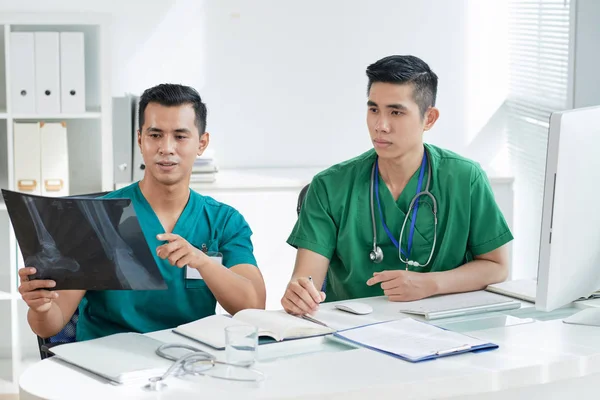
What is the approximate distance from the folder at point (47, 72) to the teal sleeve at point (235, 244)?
4.67ft

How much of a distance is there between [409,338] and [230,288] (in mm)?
520

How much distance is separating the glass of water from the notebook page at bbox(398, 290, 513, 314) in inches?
20.6

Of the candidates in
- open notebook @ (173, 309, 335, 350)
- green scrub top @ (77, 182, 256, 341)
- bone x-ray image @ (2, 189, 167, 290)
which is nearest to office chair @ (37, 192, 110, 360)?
green scrub top @ (77, 182, 256, 341)

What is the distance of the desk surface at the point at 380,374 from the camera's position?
4.83ft

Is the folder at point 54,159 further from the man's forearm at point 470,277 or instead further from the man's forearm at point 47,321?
the man's forearm at point 470,277

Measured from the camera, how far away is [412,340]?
1.74 m

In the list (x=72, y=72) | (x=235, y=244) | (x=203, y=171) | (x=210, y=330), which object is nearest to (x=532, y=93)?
(x=203, y=171)

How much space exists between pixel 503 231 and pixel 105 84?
5.82 ft

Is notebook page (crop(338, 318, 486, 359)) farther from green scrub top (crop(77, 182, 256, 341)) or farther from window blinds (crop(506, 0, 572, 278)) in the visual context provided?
window blinds (crop(506, 0, 572, 278))

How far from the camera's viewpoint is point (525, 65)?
388 centimetres

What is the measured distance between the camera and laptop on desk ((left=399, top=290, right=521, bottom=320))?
196 cm

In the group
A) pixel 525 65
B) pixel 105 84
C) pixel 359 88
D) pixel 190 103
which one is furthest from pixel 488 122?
pixel 190 103

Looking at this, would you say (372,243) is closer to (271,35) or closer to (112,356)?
(112,356)

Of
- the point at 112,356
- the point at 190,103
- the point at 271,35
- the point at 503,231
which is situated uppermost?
the point at 271,35
